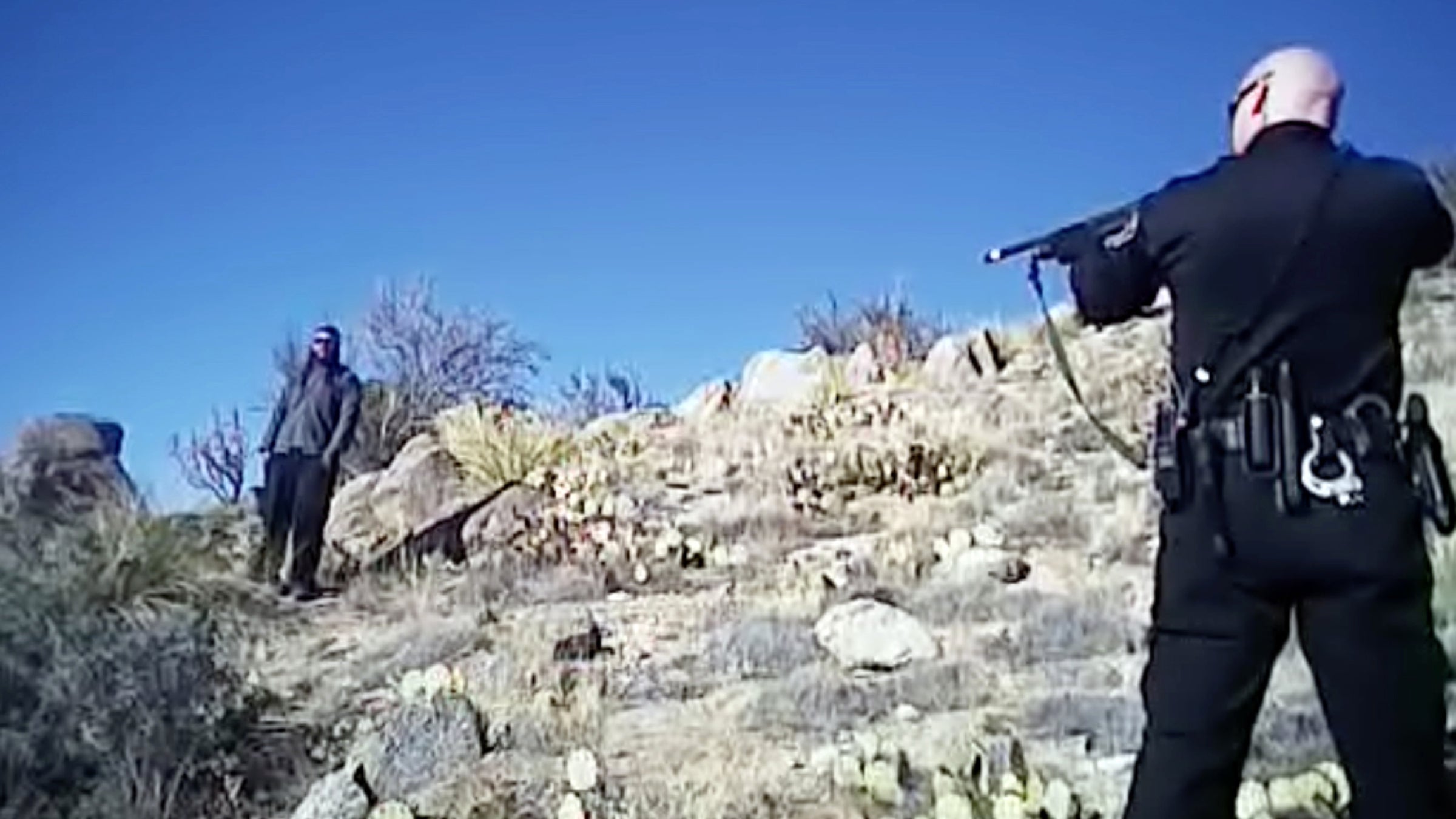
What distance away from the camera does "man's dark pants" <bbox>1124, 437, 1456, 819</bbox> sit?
12.6 feet

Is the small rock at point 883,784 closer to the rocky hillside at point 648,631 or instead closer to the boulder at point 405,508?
the rocky hillside at point 648,631

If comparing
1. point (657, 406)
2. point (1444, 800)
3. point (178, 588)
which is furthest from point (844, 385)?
point (1444, 800)

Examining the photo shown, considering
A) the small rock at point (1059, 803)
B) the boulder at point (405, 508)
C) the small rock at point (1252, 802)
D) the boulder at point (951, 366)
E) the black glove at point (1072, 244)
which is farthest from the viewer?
the boulder at point (951, 366)

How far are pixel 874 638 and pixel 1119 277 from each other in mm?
4169

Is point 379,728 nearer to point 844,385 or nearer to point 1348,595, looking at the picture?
point 1348,595

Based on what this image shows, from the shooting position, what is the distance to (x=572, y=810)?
5.61 m

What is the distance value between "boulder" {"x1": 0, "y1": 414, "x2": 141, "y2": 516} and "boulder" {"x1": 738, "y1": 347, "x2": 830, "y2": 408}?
576 cm

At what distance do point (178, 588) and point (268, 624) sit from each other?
796 millimetres

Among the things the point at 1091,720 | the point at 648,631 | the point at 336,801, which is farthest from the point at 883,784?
the point at 648,631

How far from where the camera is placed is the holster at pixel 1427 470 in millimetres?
3977

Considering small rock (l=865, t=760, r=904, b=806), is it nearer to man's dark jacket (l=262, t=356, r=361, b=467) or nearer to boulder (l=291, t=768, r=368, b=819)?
boulder (l=291, t=768, r=368, b=819)

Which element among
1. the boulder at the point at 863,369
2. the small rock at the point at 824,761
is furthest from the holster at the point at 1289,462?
the boulder at the point at 863,369

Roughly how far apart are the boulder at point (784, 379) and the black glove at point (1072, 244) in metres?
12.6

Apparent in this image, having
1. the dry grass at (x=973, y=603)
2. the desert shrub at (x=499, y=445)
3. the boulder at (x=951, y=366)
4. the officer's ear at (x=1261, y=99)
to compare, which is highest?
the boulder at (x=951, y=366)
